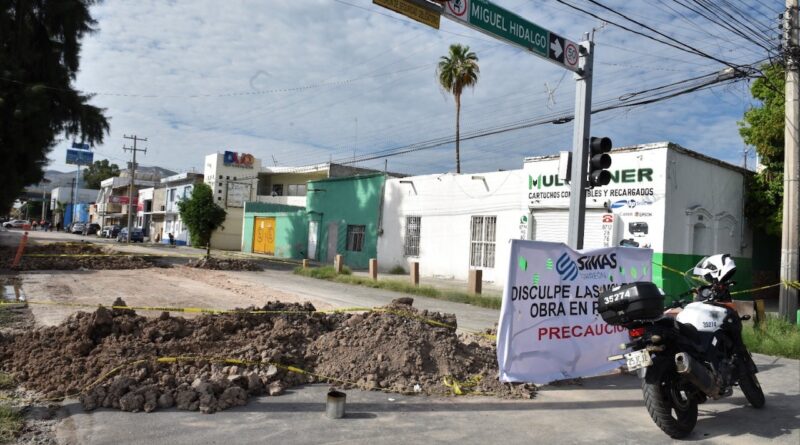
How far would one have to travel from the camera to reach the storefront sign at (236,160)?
50.8 metres

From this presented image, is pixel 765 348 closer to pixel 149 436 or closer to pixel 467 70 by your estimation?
pixel 149 436

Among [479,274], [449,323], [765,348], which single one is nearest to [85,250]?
[479,274]

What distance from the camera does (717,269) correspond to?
590cm

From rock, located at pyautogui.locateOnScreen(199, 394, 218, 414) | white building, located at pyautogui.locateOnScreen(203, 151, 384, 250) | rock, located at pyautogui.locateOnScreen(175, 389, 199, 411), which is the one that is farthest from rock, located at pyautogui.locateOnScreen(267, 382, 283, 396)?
white building, located at pyautogui.locateOnScreen(203, 151, 384, 250)

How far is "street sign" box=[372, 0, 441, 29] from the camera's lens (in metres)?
7.46

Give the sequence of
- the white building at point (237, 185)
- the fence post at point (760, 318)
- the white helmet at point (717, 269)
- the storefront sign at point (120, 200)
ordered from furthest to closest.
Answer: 1. the storefront sign at point (120, 200)
2. the white building at point (237, 185)
3. the fence post at point (760, 318)
4. the white helmet at point (717, 269)

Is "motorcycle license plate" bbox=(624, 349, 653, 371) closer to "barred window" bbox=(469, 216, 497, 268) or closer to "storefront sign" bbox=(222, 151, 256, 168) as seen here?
"barred window" bbox=(469, 216, 497, 268)

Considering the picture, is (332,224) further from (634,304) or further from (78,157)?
(78,157)

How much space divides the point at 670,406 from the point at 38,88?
26.7 m

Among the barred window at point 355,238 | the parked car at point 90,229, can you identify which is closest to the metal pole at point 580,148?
the barred window at point 355,238

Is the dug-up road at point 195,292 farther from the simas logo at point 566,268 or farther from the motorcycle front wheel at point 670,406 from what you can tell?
the motorcycle front wheel at point 670,406

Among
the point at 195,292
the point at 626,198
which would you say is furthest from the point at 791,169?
the point at 195,292

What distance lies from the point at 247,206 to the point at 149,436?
39.4 m

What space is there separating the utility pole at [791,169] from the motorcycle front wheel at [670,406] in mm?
10119
